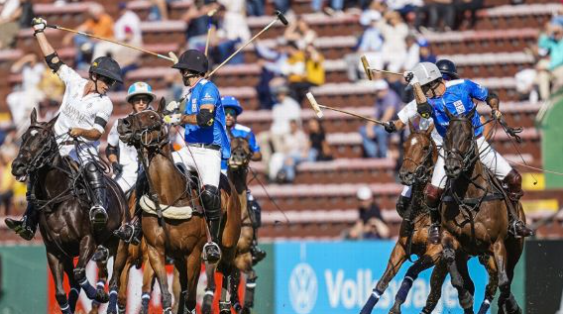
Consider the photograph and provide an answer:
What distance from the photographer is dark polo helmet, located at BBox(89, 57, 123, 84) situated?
13391 millimetres

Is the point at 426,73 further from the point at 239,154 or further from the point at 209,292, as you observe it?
the point at 209,292

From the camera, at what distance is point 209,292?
12.3 meters

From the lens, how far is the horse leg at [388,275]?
14062 mm

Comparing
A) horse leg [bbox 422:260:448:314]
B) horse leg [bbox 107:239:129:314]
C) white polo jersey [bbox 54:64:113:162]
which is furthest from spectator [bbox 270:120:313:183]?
white polo jersey [bbox 54:64:113:162]

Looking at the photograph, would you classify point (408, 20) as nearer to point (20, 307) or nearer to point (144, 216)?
point (20, 307)

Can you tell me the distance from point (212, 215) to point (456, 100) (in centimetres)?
292

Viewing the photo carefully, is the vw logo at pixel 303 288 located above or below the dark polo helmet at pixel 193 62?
below

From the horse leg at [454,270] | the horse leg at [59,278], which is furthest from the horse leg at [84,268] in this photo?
the horse leg at [454,270]

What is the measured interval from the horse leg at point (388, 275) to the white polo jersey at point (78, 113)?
3358mm

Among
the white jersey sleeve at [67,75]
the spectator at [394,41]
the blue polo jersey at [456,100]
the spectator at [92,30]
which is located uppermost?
the spectator at [92,30]

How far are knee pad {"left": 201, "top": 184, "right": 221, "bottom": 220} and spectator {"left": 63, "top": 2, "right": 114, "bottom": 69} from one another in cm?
1063

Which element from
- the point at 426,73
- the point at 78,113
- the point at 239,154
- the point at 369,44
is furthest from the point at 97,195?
the point at 369,44

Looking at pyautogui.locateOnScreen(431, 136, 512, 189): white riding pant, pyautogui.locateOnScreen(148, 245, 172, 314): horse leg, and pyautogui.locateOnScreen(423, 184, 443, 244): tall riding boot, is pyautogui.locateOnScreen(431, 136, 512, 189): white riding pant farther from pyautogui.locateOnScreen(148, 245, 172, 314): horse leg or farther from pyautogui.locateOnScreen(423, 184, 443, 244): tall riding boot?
pyautogui.locateOnScreen(148, 245, 172, 314): horse leg

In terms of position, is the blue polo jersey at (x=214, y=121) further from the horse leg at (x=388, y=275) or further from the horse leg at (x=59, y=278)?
the horse leg at (x=388, y=275)
